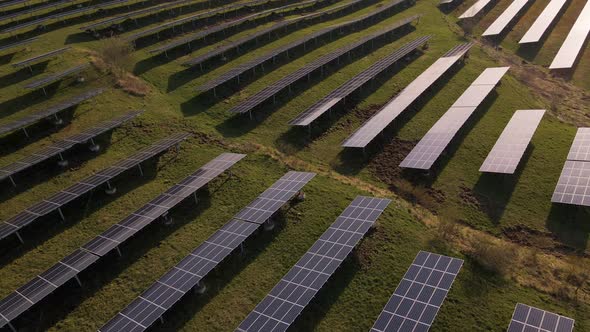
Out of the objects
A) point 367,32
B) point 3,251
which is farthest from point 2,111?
point 367,32

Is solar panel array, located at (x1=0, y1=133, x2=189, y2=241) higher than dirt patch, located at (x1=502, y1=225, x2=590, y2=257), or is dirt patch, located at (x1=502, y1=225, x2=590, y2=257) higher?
solar panel array, located at (x1=0, y1=133, x2=189, y2=241)

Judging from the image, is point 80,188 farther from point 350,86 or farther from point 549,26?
point 549,26

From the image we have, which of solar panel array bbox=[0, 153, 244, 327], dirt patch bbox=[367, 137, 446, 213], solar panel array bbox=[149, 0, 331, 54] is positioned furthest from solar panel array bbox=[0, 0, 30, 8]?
dirt patch bbox=[367, 137, 446, 213]

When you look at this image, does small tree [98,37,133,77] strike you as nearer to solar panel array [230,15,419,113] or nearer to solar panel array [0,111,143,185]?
solar panel array [0,111,143,185]

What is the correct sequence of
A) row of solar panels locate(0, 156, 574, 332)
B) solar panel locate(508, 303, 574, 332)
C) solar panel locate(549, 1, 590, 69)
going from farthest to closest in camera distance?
solar panel locate(549, 1, 590, 69) < row of solar panels locate(0, 156, 574, 332) < solar panel locate(508, 303, 574, 332)

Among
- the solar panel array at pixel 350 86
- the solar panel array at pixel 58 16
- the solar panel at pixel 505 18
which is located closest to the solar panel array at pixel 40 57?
the solar panel array at pixel 58 16

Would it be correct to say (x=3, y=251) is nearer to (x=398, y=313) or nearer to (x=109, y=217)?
(x=109, y=217)
